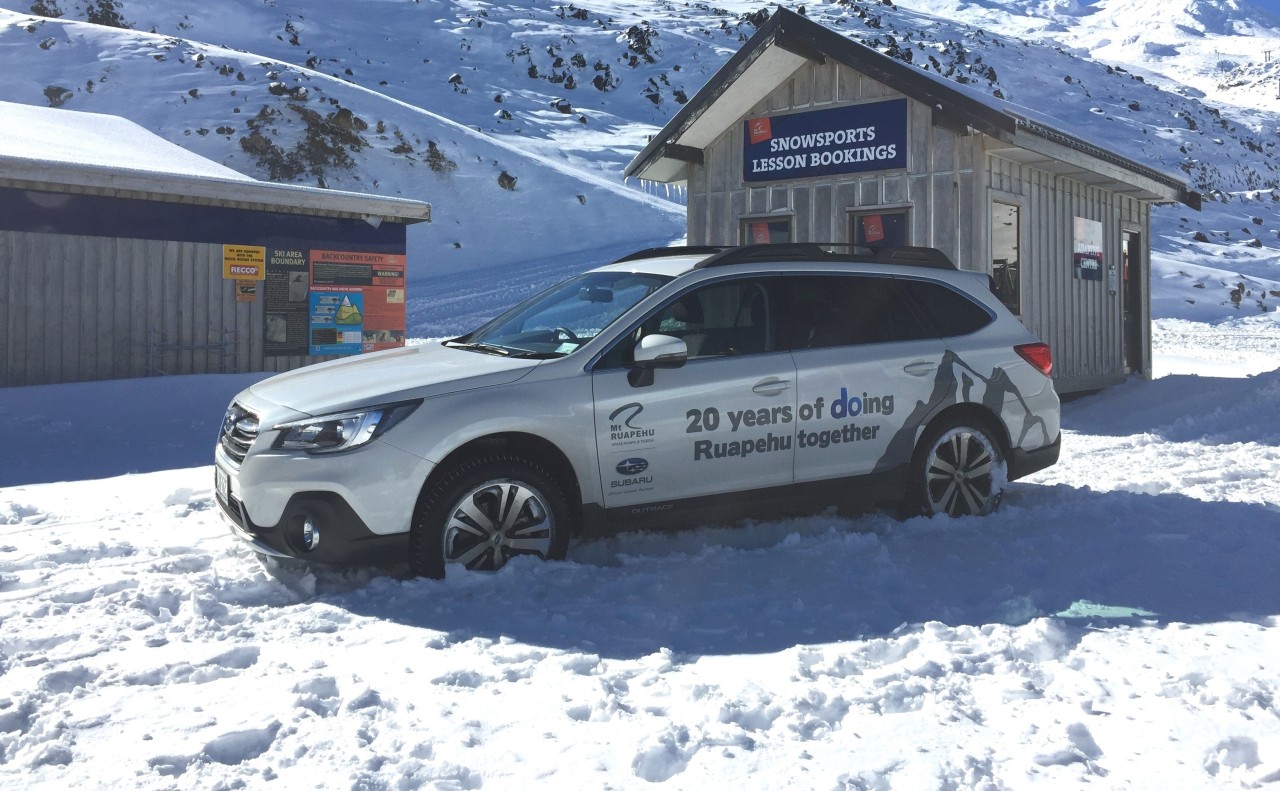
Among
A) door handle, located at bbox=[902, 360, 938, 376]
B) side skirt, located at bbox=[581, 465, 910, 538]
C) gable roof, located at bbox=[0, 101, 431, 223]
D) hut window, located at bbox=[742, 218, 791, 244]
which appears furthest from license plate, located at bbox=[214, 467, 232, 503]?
hut window, located at bbox=[742, 218, 791, 244]

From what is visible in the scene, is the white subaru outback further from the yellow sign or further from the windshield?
the yellow sign

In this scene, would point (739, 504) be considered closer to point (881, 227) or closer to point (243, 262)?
point (881, 227)

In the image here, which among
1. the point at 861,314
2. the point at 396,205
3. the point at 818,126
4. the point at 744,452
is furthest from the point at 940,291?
the point at 396,205

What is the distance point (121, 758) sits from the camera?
318 centimetres

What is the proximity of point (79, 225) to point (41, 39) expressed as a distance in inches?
1624

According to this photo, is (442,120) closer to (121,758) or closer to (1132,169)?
(1132,169)

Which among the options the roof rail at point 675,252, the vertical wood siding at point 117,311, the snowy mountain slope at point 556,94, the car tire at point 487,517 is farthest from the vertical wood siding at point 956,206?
the car tire at point 487,517

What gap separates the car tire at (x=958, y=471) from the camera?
614cm

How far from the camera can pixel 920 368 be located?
6105mm

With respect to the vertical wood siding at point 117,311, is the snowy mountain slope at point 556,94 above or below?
above

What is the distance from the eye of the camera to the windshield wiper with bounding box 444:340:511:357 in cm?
557

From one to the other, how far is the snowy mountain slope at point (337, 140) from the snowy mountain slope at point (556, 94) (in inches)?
4.8

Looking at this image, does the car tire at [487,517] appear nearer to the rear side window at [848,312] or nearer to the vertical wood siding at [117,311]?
the rear side window at [848,312]

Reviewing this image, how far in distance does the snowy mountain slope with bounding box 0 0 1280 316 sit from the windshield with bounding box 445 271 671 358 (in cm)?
952
